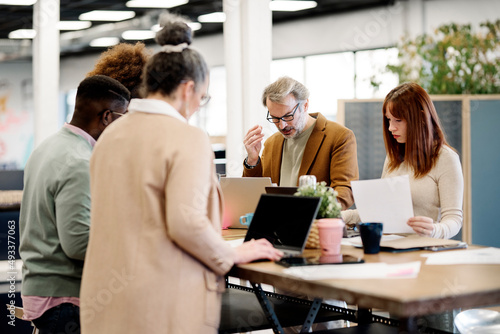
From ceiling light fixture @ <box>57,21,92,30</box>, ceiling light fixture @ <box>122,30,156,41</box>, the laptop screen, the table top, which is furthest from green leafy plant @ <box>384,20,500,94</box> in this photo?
ceiling light fixture @ <box>57,21,92,30</box>

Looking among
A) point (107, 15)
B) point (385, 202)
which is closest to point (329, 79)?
point (107, 15)

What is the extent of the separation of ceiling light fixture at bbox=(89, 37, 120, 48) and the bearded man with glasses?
9.67m

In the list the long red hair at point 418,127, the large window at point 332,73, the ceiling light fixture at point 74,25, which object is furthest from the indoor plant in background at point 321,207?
the ceiling light fixture at point 74,25

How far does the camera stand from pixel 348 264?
72.4 inches

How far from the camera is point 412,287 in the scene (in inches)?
60.7

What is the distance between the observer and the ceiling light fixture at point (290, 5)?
9.34 meters

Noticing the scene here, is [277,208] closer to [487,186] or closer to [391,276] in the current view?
[391,276]

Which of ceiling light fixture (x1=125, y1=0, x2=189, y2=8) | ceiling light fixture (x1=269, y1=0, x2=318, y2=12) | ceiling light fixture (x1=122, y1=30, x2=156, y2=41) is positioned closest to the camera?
ceiling light fixture (x1=125, y1=0, x2=189, y2=8)

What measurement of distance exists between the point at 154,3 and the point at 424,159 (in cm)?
715

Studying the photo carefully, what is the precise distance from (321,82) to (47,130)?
5.90m

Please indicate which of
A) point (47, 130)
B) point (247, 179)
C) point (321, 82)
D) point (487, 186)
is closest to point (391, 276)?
point (247, 179)

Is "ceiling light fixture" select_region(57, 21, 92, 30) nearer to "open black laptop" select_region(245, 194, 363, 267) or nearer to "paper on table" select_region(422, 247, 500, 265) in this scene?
"open black laptop" select_region(245, 194, 363, 267)

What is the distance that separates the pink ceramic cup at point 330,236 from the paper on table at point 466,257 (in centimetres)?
28

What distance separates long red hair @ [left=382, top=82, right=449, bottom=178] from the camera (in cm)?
264
